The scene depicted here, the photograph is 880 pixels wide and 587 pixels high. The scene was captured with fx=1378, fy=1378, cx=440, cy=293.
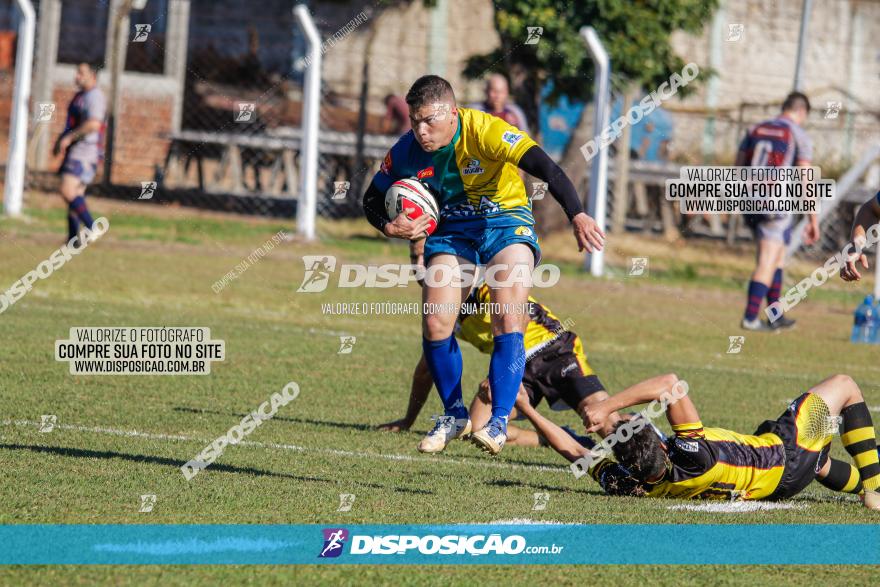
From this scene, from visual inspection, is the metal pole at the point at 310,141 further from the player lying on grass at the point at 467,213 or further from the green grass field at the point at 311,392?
the player lying on grass at the point at 467,213

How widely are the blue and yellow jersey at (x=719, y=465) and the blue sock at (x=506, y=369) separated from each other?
2.80 ft

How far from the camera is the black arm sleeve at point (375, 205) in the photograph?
24.5 feet

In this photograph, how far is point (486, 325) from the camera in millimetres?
8156

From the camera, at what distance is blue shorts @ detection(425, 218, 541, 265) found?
728 cm

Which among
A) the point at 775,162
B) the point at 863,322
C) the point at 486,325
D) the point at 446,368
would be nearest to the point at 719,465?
the point at 446,368

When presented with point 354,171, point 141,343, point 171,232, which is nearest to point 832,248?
point 354,171

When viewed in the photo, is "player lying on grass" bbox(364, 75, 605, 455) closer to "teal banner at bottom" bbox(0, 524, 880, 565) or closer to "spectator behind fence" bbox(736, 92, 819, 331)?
"teal banner at bottom" bbox(0, 524, 880, 565)

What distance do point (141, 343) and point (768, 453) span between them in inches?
214

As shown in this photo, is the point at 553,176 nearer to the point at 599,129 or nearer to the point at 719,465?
the point at 719,465

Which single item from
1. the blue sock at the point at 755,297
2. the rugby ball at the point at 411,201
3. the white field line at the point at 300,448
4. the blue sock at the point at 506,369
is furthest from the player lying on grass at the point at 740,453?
the blue sock at the point at 755,297

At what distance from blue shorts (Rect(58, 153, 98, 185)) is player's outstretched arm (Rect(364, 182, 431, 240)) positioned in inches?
347

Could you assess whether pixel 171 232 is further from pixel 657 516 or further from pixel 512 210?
pixel 657 516

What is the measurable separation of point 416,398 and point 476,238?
4.80 feet

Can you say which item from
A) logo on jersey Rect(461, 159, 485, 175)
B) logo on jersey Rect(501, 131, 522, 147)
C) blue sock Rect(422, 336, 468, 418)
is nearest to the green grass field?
blue sock Rect(422, 336, 468, 418)
